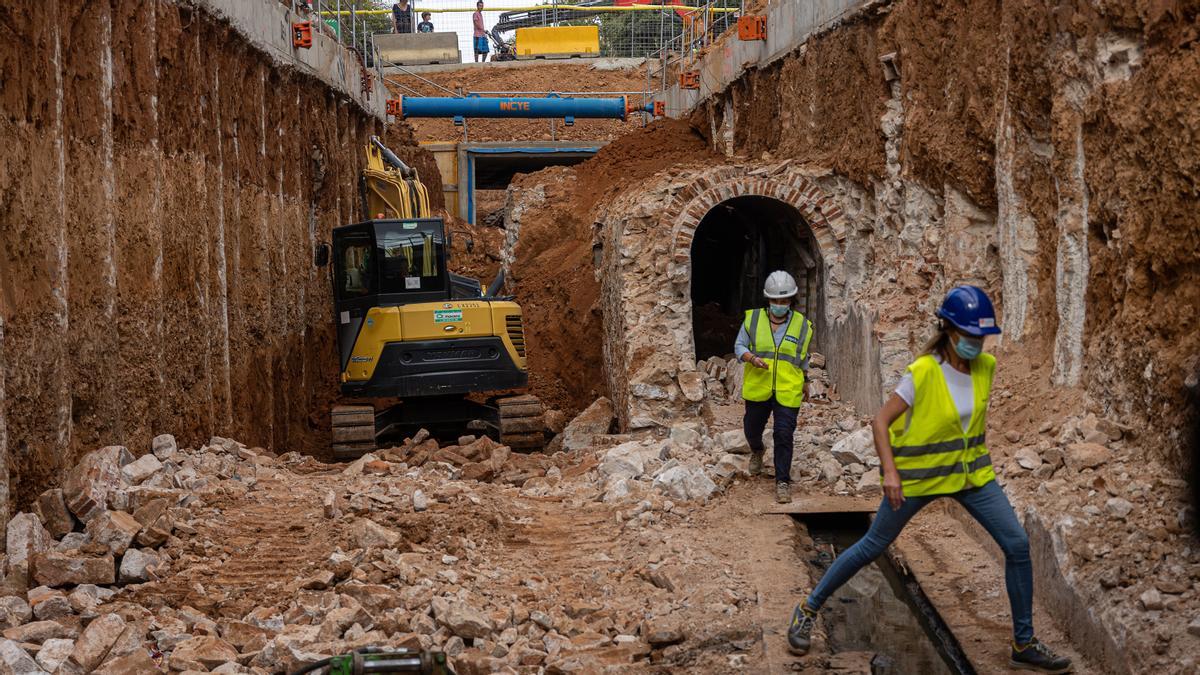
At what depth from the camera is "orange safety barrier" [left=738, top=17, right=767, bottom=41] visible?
711 inches

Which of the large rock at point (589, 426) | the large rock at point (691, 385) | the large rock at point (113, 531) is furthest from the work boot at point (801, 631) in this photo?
the large rock at point (589, 426)

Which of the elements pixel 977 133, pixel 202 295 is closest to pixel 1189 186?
pixel 977 133

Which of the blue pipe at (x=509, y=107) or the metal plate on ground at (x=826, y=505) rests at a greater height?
the blue pipe at (x=509, y=107)

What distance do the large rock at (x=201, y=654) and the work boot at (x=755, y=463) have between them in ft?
16.3

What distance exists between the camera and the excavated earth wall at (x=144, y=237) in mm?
9211

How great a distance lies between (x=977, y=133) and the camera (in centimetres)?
1091

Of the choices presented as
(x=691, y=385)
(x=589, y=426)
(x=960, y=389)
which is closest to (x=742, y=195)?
(x=691, y=385)

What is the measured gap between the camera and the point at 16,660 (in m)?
6.20

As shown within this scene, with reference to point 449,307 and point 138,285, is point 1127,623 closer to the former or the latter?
point 138,285

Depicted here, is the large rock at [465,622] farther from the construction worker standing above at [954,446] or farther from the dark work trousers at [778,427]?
the dark work trousers at [778,427]

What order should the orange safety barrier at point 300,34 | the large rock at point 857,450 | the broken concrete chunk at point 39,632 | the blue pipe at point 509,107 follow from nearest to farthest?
1. the broken concrete chunk at point 39,632
2. the large rock at point 857,450
3. the orange safety barrier at point 300,34
4. the blue pipe at point 509,107

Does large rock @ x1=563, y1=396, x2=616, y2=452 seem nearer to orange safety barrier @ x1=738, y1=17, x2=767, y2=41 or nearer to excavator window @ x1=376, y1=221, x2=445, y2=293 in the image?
excavator window @ x1=376, y1=221, x2=445, y2=293

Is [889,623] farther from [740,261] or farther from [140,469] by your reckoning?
[740,261]

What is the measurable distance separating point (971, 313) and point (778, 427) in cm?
412
